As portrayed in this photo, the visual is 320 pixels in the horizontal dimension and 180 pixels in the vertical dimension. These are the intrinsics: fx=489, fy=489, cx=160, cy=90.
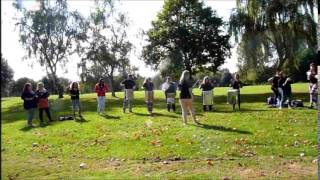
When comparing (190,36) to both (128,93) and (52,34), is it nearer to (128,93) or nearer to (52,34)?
(52,34)

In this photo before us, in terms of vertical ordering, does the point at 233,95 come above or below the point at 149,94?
below

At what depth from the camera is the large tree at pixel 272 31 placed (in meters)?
30.9

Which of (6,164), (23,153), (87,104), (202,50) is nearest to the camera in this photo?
(6,164)

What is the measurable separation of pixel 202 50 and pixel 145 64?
198 inches

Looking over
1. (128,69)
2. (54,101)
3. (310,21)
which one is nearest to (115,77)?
(128,69)

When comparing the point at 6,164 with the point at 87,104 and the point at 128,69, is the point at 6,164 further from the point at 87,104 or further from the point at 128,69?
the point at 128,69

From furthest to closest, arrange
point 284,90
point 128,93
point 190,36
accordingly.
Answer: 1. point 190,36
2. point 128,93
3. point 284,90

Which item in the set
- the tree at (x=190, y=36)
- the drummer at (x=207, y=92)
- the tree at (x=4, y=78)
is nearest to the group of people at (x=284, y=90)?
the drummer at (x=207, y=92)

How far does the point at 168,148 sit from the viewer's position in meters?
11.8

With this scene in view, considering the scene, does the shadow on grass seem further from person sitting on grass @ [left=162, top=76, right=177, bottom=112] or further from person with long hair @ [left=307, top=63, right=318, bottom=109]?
person with long hair @ [left=307, top=63, right=318, bottom=109]

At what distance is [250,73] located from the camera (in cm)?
3453

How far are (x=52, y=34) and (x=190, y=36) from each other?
13.3 m

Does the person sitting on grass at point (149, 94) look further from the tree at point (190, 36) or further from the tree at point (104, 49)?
the tree at point (190, 36)

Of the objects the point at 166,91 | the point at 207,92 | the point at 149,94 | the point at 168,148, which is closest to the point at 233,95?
the point at 207,92
